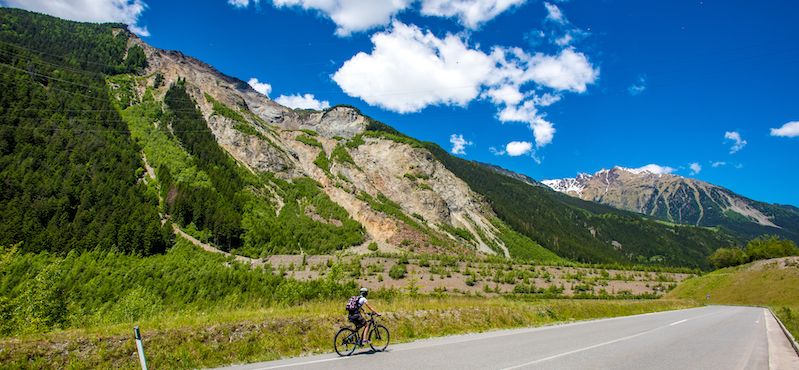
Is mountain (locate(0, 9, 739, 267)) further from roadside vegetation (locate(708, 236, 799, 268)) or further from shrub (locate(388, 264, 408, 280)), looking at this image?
roadside vegetation (locate(708, 236, 799, 268))

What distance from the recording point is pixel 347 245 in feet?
325

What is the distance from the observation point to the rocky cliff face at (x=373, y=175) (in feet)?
379

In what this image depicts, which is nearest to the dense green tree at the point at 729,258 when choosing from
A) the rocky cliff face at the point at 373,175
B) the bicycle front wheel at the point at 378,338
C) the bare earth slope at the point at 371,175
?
the bare earth slope at the point at 371,175

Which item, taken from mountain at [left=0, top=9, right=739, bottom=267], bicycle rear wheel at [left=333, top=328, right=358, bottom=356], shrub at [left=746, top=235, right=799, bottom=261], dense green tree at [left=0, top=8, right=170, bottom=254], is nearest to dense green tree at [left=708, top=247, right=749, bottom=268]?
shrub at [left=746, top=235, right=799, bottom=261]

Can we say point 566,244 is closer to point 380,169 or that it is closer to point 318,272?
point 380,169

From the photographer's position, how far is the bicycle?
13.2 m

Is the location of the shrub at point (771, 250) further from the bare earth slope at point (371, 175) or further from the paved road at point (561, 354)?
the paved road at point (561, 354)

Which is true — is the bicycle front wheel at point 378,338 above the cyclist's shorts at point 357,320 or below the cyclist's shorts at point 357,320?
below

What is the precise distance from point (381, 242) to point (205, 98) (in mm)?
95386

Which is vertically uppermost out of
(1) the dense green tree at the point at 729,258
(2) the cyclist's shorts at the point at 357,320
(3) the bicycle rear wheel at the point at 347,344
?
(1) the dense green tree at the point at 729,258

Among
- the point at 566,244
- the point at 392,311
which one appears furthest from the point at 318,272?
the point at 566,244

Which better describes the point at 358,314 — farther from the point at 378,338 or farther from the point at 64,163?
the point at 64,163

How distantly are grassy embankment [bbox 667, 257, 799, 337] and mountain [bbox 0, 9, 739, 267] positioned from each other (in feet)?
169

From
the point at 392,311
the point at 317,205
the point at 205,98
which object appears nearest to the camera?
the point at 392,311
